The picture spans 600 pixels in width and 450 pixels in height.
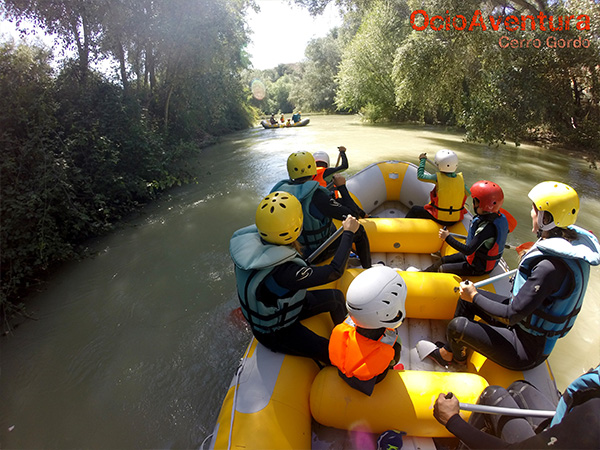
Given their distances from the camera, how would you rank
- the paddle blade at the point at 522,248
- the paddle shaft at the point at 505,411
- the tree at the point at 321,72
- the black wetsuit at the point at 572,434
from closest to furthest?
the black wetsuit at the point at 572,434 → the paddle shaft at the point at 505,411 → the paddle blade at the point at 522,248 → the tree at the point at 321,72

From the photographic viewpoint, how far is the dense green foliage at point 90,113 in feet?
14.6

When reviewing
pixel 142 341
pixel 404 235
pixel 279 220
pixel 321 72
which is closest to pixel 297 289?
pixel 279 220

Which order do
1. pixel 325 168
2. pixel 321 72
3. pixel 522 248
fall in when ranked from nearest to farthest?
pixel 522 248
pixel 325 168
pixel 321 72

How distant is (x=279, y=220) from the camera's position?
73.0 inches

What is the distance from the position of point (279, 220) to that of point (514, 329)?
1496 millimetres

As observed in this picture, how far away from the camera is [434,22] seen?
9188mm

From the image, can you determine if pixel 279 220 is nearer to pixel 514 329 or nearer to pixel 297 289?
pixel 297 289

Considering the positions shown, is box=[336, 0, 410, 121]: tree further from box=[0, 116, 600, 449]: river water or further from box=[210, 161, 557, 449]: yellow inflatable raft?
box=[210, 161, 557, 449]: yellow inflatable raft

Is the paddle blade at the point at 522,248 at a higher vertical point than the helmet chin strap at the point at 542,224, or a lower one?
lower

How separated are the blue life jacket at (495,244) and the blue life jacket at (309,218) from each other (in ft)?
4.00

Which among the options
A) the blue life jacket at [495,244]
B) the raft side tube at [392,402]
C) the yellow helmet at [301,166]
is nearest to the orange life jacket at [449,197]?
the blue life jacket at [495,244]

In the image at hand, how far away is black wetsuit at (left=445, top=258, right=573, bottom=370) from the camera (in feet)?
5.17

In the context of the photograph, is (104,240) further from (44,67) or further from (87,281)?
(44,67)

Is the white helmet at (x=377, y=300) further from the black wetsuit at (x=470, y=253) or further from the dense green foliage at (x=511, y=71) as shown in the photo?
the dense green foliage at (x=511, y=71)
